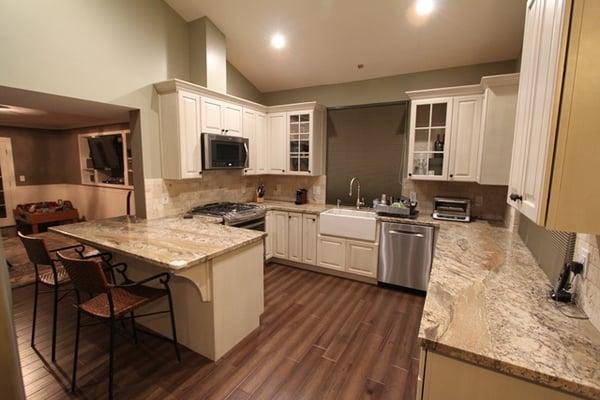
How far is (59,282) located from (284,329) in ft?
6.36

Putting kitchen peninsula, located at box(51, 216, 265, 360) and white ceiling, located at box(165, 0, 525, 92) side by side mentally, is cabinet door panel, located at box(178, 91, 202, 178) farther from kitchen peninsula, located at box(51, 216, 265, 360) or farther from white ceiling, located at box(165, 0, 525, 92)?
white ceiling, located at box(165, 0, 525, 92)

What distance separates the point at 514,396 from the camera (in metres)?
0.99

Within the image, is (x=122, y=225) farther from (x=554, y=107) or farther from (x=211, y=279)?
(x=554, y=107)

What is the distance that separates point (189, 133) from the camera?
3.15 metres

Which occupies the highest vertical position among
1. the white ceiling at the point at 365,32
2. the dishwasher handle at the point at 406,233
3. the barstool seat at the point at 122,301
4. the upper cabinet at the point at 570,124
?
the white ceiling at the point at 365,32

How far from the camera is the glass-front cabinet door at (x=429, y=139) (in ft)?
10.8

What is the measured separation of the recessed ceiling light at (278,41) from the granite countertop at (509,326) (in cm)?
309

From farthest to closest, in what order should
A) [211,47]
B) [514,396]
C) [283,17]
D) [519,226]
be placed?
1. [211,47]
2. [283,17]
3. [519,226]
4. [514,396]

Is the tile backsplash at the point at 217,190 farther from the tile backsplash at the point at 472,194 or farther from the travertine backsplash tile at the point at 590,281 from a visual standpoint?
the travertine backsplash tile at the point at 590,281

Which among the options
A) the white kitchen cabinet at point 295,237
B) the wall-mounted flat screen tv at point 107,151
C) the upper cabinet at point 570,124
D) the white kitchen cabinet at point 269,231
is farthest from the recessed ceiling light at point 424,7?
the wall-mounted flat screen tv at point 107,151

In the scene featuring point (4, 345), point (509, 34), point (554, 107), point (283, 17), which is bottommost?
point (4, 345)

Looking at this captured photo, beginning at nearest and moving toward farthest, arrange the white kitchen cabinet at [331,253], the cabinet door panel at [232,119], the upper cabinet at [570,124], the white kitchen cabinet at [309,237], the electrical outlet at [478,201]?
the upper cabinet at [570,124]
the electrical outlet at [478,201]
the cabinet door panel at [232,119]
the white kitchen cabinet at [331,253]
the white kitchen cabinet at [309,237]

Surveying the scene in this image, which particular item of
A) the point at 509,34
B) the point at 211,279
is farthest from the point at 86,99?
the point at 509,34

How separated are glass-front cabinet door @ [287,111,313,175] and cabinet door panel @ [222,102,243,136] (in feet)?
2.67
